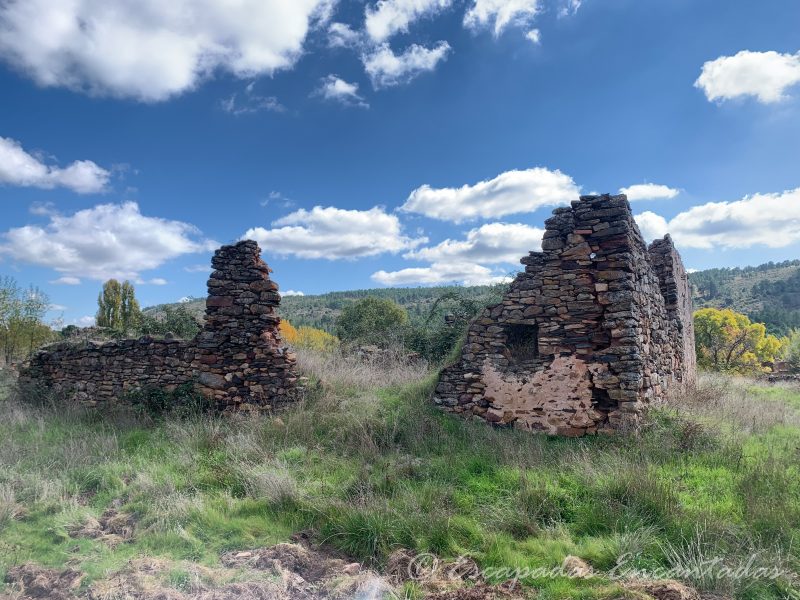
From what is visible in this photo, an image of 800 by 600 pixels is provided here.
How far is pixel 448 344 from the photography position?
14.5m

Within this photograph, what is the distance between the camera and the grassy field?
398 cm

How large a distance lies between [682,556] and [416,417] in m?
4.67

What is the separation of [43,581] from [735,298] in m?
87.6

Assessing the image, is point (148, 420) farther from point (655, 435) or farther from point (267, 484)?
point (655, 435)

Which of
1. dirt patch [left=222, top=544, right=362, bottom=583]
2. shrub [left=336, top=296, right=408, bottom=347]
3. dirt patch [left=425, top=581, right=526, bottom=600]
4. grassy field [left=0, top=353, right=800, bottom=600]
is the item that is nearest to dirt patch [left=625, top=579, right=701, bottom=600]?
grassy field [left=0, top=353, right=800, bottom=600]

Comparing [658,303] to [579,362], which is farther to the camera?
[658,303]

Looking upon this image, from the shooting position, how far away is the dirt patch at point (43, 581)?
12.1 feet

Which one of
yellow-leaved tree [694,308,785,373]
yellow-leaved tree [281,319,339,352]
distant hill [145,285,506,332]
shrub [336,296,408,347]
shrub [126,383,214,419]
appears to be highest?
distant hill [145,285,506,332]

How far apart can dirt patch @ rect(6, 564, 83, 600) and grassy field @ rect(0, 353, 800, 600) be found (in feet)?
0.41

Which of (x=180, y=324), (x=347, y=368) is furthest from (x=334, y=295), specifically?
(x=347, y=368)

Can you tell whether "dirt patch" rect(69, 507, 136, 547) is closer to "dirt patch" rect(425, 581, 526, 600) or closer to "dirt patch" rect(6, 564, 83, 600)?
"dirt patch" rect(6, 564, 83, 600)

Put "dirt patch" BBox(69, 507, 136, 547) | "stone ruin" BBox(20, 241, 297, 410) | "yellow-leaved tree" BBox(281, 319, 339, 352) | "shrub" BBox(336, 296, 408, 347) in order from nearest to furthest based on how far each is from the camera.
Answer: "dirt patch" BBox(69, 507, 136, 547)
"stone ruin" BBox(20, 241, 297, 410)
"yellow-leaved tree" BBox(281, 319, 339, 352)
"shrub" BBox(336, 296, 408, 347)

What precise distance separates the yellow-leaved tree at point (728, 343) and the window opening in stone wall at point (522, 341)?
25.4 metres

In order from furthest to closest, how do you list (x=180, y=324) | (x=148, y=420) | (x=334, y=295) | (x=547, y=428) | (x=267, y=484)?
(x=334, y=295) → (x=180, y=324) → (x=148, y=420) → (x=547, y=428) → (x=267, y=484)
